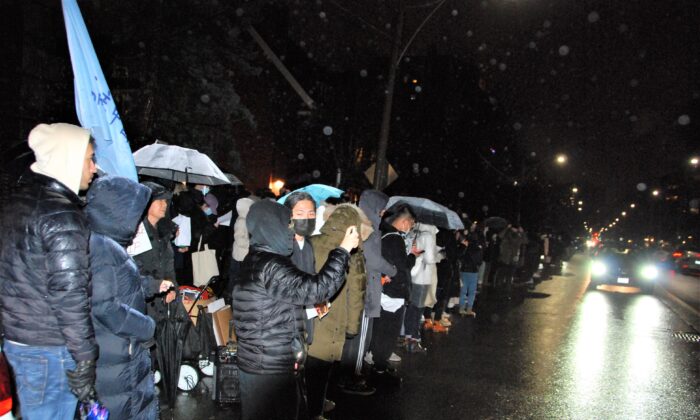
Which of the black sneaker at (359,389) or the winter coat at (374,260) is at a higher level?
the winter coat at (374,260)

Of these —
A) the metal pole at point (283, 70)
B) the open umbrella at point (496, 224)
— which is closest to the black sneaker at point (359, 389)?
the open umbrella at point (496, 224)

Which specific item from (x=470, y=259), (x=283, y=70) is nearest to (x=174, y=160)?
(x=470, y=259)

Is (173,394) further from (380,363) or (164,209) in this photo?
(380,363)

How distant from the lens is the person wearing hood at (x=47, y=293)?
2764 mm

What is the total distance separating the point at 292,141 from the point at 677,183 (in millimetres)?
76101

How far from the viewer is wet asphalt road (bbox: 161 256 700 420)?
6055 mm

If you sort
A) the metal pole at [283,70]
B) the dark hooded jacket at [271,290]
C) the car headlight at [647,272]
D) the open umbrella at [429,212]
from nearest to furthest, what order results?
the dark hooded jacket at [271,290], the open umbrella at [429,212], the car headlight at [647,272], the metal pole at [283,70]

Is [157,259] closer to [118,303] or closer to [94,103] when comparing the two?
[94,103]

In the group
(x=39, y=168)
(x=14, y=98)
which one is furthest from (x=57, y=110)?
(x=39, y=168)

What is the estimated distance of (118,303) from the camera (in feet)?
10.2

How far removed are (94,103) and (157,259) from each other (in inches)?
58.9

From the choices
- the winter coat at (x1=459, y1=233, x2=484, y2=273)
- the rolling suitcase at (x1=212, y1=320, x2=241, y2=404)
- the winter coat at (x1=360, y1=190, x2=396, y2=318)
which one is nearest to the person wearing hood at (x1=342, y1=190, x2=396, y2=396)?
the winter coat at (x1=360, y1=190, x2=396, y2=318)

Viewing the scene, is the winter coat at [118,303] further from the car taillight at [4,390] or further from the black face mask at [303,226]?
the black face mask at [303,226]

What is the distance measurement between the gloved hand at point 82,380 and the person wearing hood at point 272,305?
1.01 m
